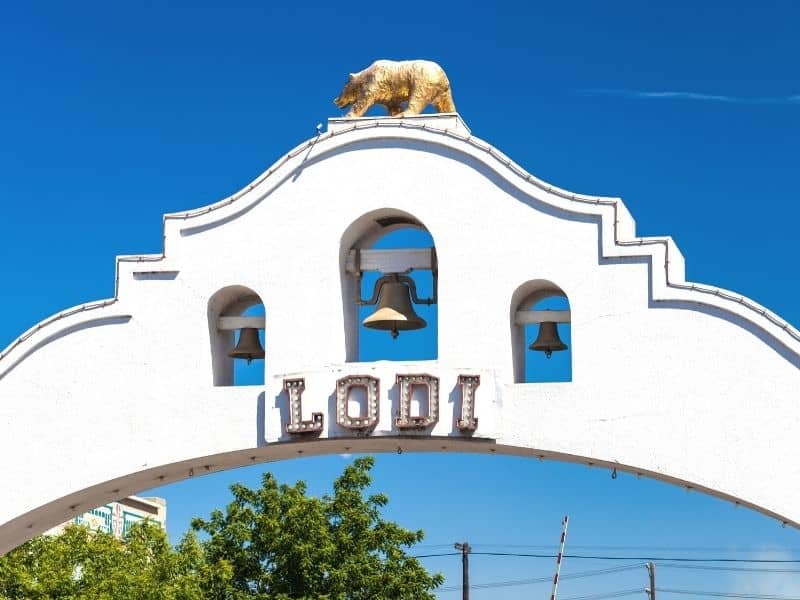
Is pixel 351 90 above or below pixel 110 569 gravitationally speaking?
above

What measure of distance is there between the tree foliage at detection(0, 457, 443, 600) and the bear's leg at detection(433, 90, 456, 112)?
14719 millimetres

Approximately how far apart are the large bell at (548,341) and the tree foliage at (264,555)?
538 inches

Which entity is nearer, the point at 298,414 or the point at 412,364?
the point at 412,364

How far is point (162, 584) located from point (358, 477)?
275 inches

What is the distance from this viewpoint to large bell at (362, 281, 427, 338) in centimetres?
2092

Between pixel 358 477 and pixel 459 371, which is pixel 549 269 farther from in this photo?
pixel 358 477

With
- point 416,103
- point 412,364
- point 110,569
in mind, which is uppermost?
point 416,103

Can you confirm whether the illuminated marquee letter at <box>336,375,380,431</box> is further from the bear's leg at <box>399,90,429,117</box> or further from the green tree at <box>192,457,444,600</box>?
the green tree at <box>192,457,444,600</box>

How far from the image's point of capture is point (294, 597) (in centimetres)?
3650

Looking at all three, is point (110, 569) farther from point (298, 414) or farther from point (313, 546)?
point (298, 414)

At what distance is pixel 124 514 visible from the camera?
77.7 metres

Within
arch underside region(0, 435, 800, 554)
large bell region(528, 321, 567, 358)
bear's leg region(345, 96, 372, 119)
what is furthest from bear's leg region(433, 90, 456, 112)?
arch underside region(0, 435, 800, 554)

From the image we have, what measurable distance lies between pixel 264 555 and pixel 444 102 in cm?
1845

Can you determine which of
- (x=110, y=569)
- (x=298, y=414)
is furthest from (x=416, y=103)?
(x=110, y=569)
